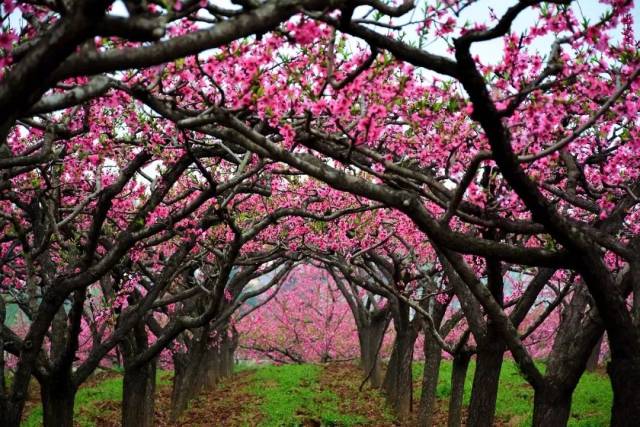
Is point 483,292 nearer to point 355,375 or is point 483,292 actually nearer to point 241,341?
point 355,375

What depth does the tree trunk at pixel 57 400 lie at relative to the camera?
371 inches

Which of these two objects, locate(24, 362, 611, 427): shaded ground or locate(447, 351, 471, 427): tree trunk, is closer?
locate(447, 351, 471, 427): tree trunk

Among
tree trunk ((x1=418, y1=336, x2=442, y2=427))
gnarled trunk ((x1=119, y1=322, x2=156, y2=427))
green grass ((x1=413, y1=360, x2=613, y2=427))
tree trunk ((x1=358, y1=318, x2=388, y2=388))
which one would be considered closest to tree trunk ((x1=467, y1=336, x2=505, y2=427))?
tree trunk ((x1=418, y1=336, x2=442, y2=427))

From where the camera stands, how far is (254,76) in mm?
5207

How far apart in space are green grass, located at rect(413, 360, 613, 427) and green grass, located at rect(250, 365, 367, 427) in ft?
12.8

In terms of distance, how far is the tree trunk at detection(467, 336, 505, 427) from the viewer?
8.93m

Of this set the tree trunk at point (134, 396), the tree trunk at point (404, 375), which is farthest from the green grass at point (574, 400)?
the tree trunk at point (134, 396)

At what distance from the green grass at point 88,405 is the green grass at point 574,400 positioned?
10750 millimetres

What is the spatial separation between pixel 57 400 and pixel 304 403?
1067cm

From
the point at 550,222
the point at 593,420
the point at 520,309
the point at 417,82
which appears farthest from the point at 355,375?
the point at 550,222

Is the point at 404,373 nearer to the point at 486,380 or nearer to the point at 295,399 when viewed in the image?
the point at 295,399

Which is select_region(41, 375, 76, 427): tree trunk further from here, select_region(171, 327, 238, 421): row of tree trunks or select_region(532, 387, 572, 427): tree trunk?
select_region(532, 387, 572, 427): tree trunk

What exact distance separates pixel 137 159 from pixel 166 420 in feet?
37.8

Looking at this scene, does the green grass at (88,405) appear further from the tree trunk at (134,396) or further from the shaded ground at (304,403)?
the tree trunk at (134,396)
